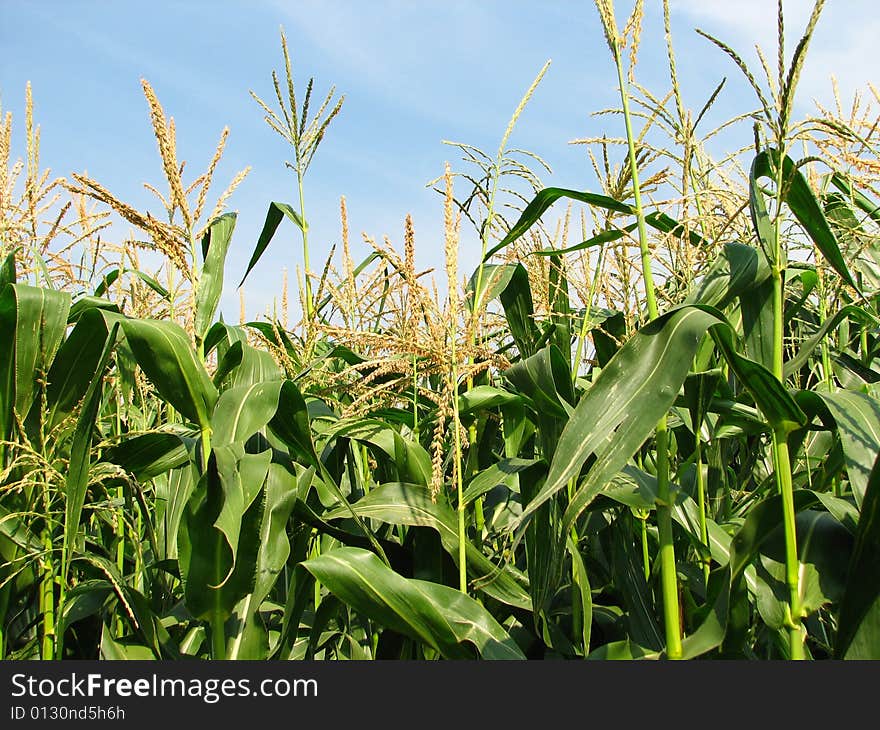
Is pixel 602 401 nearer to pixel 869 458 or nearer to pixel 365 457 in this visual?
pixel 869 458

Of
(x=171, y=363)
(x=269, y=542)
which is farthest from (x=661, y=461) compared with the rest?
(x=171, y=363)

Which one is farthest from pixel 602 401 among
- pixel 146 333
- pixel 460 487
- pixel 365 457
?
pixel 365 457

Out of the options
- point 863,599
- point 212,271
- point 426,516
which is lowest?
point 426,516

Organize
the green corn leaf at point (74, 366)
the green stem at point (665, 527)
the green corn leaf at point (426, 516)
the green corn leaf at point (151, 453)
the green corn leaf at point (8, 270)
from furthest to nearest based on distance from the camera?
the green corn leaf at point (8, 270), the green corn leaf at point (151, 453), the green corn leaf at point (74, 366), the green corn leaf at point (426, 516), the green stem at point (665, 527)

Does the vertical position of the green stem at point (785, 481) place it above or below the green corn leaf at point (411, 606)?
above

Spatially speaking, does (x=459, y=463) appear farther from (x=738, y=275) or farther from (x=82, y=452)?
(x=82, y=452)

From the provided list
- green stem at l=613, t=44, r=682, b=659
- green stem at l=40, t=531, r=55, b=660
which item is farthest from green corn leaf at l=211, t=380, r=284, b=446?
green stem at l=613, t=44, r=682, b=659

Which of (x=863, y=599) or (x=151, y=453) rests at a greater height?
(x=863, y=599)

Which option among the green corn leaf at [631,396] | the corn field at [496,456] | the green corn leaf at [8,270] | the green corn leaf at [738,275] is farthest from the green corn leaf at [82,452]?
the green corn leaf at [738,275]

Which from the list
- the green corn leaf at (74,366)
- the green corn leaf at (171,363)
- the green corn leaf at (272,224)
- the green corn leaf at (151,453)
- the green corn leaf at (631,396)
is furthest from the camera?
the green corn leaf at (272,224)

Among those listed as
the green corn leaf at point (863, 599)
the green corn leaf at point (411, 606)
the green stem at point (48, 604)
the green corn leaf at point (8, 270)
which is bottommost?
the green stem at point (48, 604)

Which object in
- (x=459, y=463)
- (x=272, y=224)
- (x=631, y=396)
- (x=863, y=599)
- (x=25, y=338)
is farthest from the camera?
(x=272, y=224)

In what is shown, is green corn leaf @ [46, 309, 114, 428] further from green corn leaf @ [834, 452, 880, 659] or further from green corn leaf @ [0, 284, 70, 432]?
green corn leaf @ [834, 452, 880, 659]

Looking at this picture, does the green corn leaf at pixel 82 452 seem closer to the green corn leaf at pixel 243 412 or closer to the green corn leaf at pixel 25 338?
the green corn leaf at pixel 243 412
